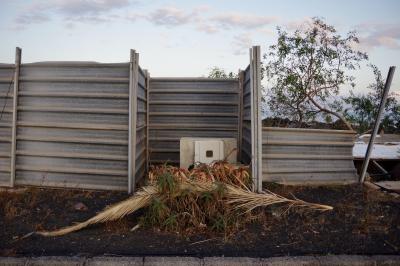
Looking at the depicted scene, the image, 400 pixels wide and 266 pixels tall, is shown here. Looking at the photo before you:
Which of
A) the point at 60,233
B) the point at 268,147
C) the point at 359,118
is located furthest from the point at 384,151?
the point at 60,233

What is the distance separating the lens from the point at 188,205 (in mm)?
5203

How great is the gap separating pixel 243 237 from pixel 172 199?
109 cm

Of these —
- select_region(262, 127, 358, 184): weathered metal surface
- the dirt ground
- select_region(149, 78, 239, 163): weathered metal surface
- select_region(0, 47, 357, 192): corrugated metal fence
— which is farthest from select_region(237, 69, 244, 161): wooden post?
the dirt ground

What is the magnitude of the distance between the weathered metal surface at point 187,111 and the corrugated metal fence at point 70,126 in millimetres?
2444

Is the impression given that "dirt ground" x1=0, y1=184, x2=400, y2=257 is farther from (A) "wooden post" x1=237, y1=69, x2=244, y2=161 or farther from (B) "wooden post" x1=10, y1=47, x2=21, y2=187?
(A) "wooden post" x1=237, y1=69, x2=244, y2=161

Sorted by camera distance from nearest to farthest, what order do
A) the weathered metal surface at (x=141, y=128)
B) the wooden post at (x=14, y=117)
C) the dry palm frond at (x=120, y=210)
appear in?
the dry palm frond at (x=120, y=210) → the wooden post at (x=14, y=117) → the weathered metal surface at (x=141, y=128)

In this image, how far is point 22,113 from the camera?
7.14 m

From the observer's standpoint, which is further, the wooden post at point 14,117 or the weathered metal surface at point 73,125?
the wooden post at point 14,117

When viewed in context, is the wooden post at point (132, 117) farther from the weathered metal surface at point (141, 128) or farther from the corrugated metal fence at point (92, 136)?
the weathered metal surface at point (141, 128)

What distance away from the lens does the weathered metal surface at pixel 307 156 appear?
7117mm

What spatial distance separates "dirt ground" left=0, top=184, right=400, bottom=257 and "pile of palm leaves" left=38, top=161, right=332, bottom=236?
145 millimetres

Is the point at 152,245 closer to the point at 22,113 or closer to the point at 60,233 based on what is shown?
the point at 60,233

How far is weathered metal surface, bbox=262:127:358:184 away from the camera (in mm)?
7117

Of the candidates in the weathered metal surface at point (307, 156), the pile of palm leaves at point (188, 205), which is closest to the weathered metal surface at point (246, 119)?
the weathered metal surface at point (307, 156)
